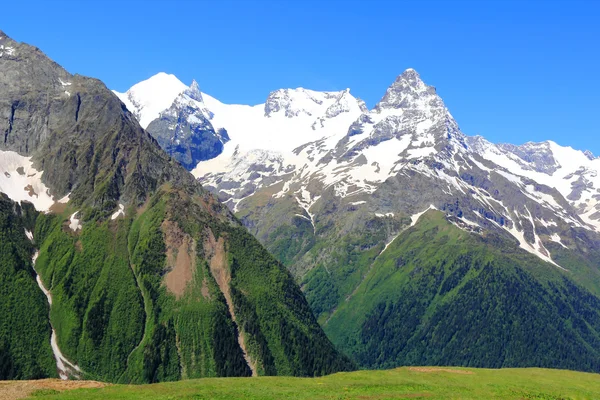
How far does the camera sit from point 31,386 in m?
119

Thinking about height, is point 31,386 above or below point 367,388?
above

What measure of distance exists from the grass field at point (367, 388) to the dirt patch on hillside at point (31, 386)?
0.18 metres

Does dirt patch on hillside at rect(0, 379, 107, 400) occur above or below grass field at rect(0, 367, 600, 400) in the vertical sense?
above

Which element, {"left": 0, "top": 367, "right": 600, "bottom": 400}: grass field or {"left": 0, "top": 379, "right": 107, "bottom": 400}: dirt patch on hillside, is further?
{"left": 0, "top": 367, "right": 600, "bottom": 400}: grass field

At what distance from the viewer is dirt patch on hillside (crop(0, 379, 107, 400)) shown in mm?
112375

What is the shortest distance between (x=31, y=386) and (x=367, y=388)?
2522 inches

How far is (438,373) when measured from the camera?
493 ft

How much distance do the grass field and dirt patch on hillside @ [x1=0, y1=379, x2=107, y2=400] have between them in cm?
18

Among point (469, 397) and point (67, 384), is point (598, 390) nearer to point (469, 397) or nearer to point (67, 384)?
point (469, 397)

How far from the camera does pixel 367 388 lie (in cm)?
12781

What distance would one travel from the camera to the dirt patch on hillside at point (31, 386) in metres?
112

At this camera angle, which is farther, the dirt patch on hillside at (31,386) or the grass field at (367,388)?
the grass field at (367,388)

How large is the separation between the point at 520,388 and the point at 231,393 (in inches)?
2419

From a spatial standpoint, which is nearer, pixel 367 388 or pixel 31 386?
pixel 31 386
